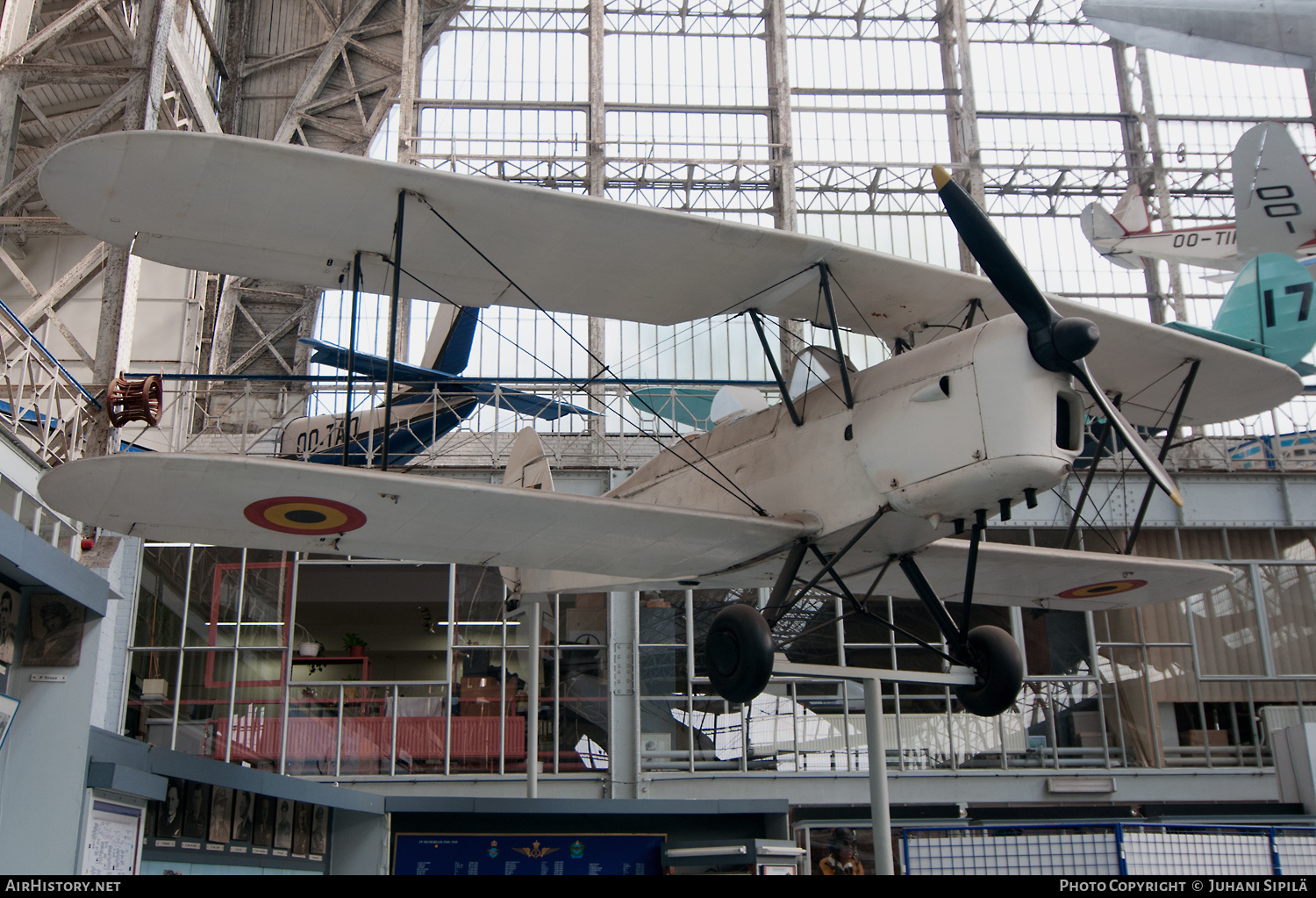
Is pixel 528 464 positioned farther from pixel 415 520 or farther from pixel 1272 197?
pixel 1272 197

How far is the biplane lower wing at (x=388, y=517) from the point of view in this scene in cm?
636

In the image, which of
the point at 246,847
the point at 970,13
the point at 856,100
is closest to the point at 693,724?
the point at 246,847

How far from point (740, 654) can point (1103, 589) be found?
4545 mm

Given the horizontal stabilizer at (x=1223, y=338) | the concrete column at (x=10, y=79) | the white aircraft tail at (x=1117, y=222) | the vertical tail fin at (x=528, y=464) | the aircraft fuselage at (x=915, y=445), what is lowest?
the aircraft fuselage at (x=915, y=445)

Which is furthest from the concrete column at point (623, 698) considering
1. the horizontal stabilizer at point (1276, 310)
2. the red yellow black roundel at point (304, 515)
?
the horizontal stabilizer at point (1276, 310)

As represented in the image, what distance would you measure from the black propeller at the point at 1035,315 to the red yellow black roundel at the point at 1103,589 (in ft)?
9.38

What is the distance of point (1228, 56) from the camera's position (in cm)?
2172

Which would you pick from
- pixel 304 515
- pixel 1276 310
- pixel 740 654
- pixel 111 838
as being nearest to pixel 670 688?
pixel 740 654

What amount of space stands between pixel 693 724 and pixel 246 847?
349 inches

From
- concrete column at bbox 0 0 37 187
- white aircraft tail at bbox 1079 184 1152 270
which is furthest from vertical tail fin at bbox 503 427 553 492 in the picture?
white aircraft tail at bbox 1079 184 1152 270

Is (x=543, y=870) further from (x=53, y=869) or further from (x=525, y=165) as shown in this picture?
(x=525, y=165)

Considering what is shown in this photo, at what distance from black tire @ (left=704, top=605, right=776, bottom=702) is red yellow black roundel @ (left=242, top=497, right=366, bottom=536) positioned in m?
2.50

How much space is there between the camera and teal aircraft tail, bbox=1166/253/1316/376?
17.8 metres

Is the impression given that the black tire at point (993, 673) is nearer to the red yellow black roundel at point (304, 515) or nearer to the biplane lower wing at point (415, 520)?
the biplane lower wing at point (415, 520)
